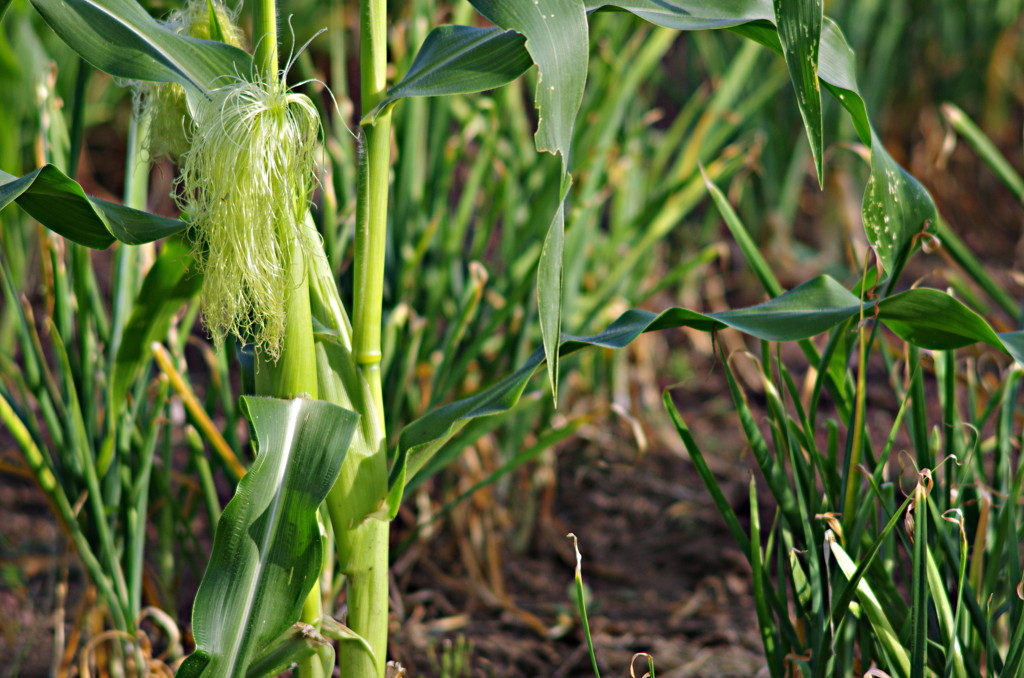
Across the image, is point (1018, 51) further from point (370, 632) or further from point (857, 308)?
point (370, 632)

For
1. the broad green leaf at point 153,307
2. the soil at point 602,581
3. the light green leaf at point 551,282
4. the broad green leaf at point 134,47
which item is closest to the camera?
the light green leaf at point 551,282

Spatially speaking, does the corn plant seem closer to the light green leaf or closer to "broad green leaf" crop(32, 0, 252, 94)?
the light green leaf

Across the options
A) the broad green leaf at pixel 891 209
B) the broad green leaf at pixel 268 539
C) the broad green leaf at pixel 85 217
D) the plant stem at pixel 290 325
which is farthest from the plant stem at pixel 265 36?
the broad green leaf at pixel 891 209

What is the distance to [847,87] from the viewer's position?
2.24 feet

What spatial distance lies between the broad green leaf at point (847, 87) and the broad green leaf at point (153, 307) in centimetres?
41

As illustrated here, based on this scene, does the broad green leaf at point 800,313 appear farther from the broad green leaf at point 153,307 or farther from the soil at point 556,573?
the broad green leaf at point 153,307

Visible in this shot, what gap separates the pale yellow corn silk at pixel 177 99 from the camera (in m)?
0.66

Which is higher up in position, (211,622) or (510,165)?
(510,165)

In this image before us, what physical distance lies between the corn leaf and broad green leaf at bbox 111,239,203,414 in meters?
0.24

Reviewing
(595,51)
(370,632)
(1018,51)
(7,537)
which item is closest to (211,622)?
(370,632)

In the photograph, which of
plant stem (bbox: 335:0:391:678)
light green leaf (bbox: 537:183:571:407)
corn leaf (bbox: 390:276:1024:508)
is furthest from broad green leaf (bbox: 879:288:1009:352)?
plant stem (bbox: 335:0:391:678)

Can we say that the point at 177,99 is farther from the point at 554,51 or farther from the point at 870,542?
the point at 870,542

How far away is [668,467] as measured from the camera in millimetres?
1501

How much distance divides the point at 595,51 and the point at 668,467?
73 cm
